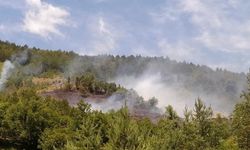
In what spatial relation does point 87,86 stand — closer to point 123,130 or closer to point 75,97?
point 75,97

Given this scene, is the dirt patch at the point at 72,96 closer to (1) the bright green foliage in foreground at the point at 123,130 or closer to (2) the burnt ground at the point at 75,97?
(2) the burnt ground at the point at 75,97

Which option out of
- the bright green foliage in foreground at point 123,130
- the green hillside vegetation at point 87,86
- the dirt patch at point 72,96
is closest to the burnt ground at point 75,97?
the dirt patch at point 72,96

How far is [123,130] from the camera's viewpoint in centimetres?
2870

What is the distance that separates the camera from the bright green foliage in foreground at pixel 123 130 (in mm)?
28938

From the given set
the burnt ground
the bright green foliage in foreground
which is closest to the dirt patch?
the burnt ground

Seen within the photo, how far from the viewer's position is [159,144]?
30.3 metres

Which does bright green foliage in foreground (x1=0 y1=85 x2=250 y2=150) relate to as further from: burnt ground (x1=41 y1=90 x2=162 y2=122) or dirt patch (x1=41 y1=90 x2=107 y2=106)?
dirt patch (x1=41 y1=90 x2=107 y2=106)

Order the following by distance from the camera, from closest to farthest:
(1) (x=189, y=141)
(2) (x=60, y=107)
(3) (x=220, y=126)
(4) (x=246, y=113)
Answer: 1. (4) (x=246, y=113)
2. (1) (x=189, y=141)
3. (3) (x=220, y=126)
4. (2) (x=60, y=107)

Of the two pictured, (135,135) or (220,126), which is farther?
(220,126)

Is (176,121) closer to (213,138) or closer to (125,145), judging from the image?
(213,138)

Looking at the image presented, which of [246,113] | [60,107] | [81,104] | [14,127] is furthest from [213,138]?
[60,107]

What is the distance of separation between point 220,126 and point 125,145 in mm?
25456

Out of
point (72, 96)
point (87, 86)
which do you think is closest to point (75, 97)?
point (72, 96)

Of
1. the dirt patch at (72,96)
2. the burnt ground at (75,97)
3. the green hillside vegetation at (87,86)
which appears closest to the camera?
the burnt ground at (75,97)
